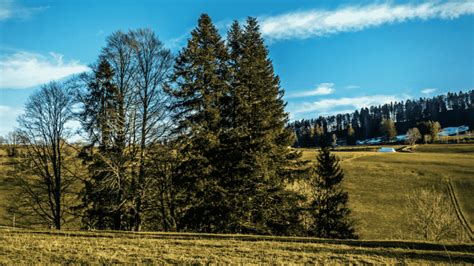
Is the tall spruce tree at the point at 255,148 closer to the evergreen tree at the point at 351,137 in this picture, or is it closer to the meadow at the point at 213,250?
the meadow at the point at 213,250

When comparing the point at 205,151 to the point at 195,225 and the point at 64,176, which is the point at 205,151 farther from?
the point at 64,176

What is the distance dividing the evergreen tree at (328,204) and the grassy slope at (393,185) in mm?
5682

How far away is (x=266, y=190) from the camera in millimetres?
23938

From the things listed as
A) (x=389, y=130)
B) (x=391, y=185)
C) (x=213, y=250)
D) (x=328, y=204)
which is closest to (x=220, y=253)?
(x=213, y=250)

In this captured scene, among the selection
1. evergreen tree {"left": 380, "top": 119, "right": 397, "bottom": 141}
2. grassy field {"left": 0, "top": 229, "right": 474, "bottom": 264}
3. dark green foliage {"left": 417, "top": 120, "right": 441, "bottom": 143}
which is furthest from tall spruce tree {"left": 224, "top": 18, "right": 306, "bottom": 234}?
evergreen tree {"left": 380, "top": 119, "right": 397, "bottom": 141}

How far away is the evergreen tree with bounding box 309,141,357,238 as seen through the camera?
33.5 meters

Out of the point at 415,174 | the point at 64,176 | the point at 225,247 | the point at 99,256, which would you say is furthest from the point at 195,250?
the point at 415,174

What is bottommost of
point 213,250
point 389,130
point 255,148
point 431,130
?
point 213,250

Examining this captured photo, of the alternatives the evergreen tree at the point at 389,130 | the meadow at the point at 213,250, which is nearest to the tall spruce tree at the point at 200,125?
the meadow at the point at 213,250

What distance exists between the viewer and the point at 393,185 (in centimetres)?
6200

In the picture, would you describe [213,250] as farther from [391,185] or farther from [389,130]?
[389,130]

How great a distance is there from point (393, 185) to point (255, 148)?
47.9 metres

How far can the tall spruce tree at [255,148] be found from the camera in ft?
74.9

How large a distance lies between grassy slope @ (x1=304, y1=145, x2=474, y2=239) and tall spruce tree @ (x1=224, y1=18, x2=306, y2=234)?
18243mm
